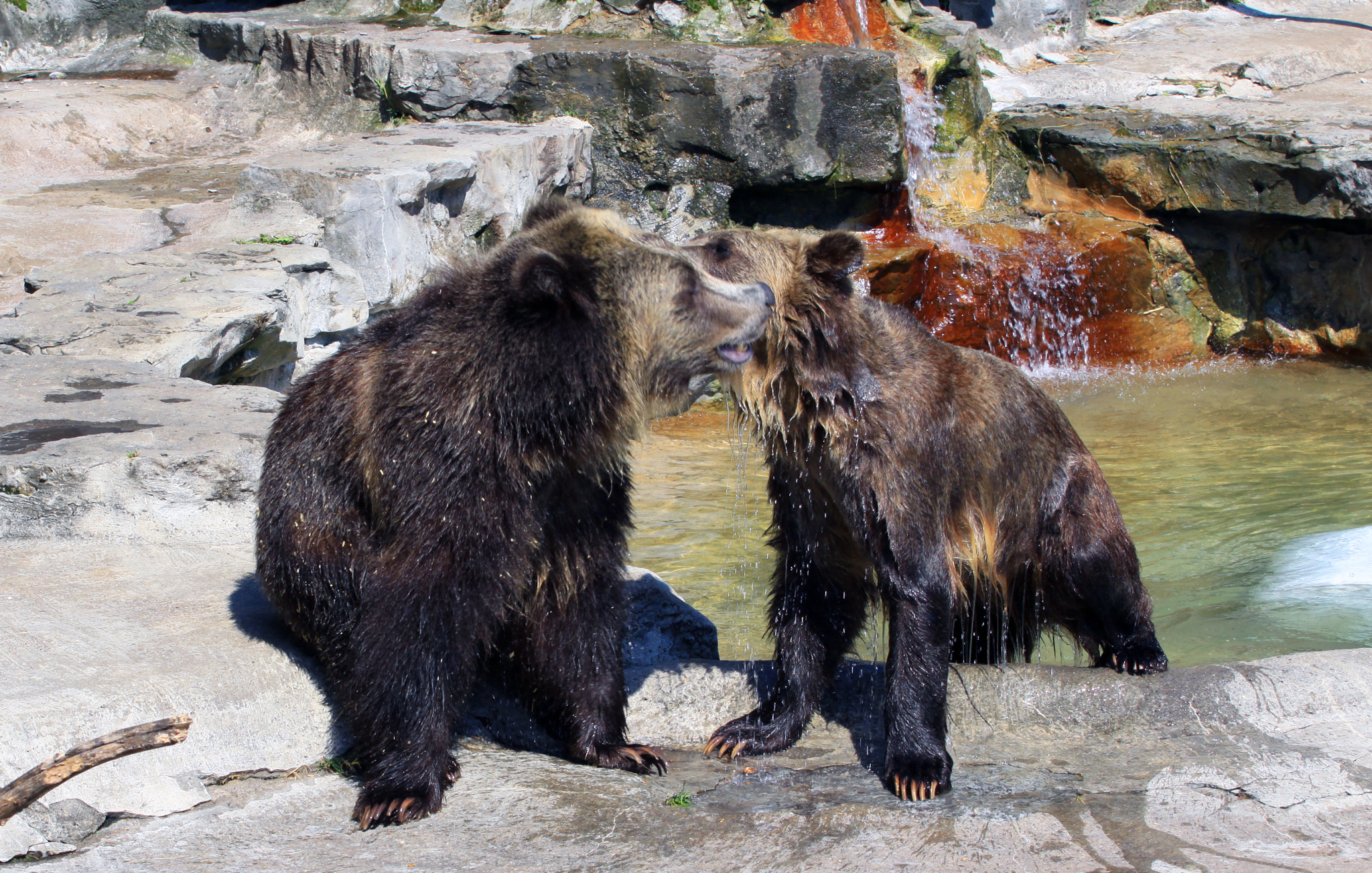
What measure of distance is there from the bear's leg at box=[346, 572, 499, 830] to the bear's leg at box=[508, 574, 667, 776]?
0.35 meters

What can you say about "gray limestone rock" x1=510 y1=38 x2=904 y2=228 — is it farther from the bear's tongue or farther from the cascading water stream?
the bear's tongue

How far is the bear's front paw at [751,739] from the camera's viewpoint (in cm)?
364

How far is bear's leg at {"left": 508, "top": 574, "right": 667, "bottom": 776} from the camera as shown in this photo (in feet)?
11.1

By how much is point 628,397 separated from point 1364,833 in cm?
207

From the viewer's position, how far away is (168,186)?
340 inches

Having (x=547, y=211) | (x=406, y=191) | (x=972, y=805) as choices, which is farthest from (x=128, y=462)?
(x=406, y=191)

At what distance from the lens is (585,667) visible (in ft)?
11.3

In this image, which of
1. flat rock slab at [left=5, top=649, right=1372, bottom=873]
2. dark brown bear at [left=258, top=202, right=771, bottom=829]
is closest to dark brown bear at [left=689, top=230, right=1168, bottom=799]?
flat rock slab at [left=5, top=649, right=1372, bottom=873]

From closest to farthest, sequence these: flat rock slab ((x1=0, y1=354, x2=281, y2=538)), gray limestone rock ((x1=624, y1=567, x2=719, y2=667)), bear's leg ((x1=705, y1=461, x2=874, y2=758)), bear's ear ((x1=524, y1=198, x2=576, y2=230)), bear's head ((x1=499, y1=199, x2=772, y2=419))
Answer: bear's head ((x1=499, y1=199, x2=772, y2=419)) < bear's ear ((x1=524, y1=198, x2=576, y2=230)) < bear's leg ((x1=705, y1=461, x2=874, y2=758)) < flat rock slab ((x1=0, y1=354, x2=281, y2=538)) < gray limestone rock ((x1=624, y1=567, x2=719, y2=667))

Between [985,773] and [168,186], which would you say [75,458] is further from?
[168,186]

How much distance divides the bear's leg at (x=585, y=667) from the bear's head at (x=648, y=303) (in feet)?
1.96

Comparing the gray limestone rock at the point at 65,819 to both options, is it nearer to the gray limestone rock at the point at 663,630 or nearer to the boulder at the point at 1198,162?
the gray limestone rock at the point at 663,630

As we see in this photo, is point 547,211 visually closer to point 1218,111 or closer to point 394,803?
point 394,803

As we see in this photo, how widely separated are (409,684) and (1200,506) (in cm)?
557
